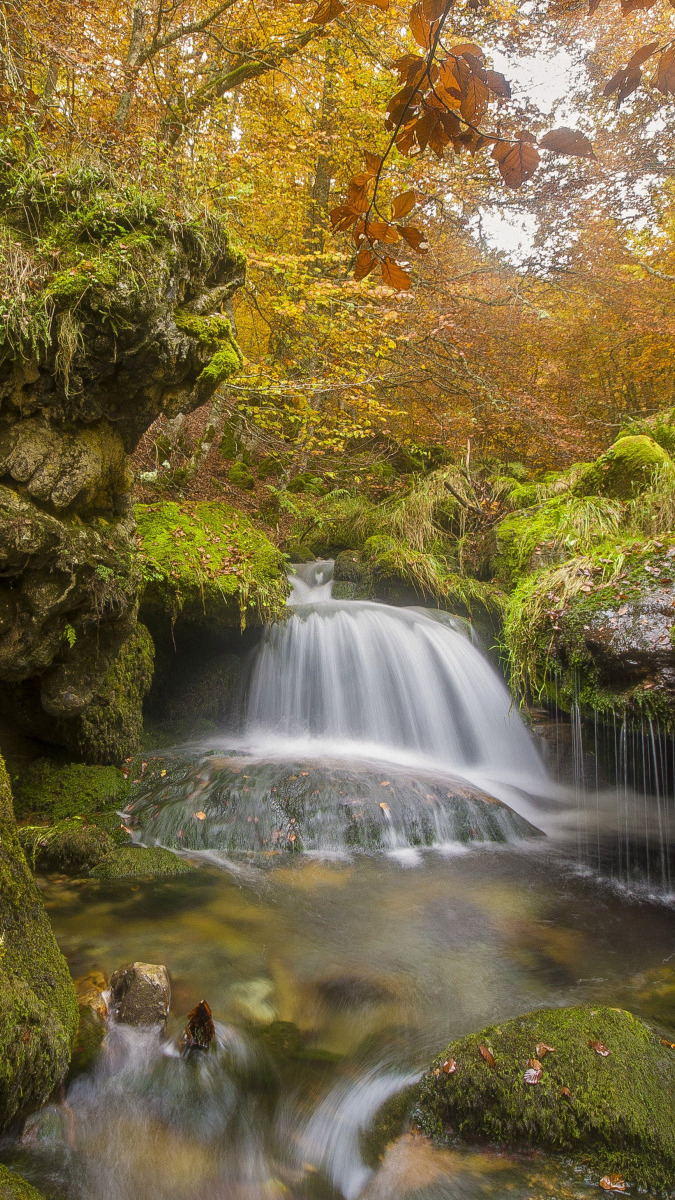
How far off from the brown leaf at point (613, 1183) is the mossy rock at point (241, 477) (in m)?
10.5

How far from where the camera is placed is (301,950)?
3.73 meters

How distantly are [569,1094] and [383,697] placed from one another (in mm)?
5388

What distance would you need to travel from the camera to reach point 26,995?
7.41ft

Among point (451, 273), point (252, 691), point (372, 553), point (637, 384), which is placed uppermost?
point (451, 273)

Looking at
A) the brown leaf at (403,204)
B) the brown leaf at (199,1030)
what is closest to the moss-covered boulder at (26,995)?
the brown leaf at (199,1030)

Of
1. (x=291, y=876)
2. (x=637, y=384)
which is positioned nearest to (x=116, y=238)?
(x=291, y=876)

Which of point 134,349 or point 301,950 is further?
point 134,349

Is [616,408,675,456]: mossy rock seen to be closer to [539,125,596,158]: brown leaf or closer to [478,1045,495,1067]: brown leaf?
[478,1045,495,1067]: brown leaf

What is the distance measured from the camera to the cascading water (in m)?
5.25

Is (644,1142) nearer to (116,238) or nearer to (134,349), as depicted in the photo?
(134,349)

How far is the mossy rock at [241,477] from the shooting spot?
37.9ft

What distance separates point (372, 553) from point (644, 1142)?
8.10m

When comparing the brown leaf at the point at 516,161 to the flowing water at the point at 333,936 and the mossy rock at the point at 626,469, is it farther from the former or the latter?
the mossy rock at the point at 626,469

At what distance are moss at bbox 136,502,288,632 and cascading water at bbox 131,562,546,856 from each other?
3.14 feet
